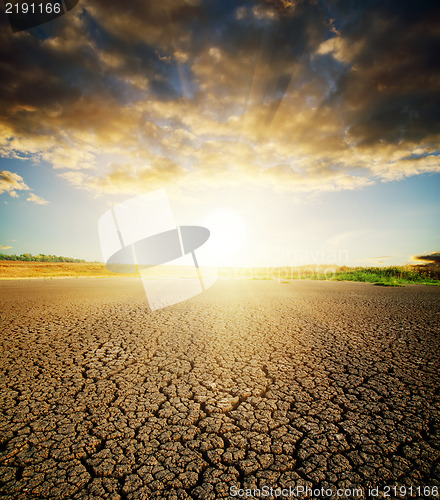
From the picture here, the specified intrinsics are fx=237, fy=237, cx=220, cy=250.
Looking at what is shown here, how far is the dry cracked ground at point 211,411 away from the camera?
1316 millimetres

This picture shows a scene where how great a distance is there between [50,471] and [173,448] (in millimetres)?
685

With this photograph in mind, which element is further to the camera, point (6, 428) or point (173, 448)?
point (6, 428)

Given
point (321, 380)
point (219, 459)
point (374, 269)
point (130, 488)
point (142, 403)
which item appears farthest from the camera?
point (374, 269)

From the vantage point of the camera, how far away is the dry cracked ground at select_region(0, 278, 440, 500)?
4.32 ft

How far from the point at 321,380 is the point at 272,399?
0.65 m

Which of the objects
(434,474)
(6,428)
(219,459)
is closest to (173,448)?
(219,459)

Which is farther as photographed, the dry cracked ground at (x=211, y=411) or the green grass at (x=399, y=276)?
the green grass at (x=399, y=276)

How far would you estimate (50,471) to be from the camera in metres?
1.34

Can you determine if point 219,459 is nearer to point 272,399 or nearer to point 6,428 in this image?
point 272,399

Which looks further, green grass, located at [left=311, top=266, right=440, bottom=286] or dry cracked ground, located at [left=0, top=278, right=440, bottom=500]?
green grass, located at [left=311, top=266, right=440, bottom=286]

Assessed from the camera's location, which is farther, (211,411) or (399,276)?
(399,276)

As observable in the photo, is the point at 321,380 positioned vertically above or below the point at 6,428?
below

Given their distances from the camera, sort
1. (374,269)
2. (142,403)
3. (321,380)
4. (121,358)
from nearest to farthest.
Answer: (142,403), (321,380), (121,358), (374,269)

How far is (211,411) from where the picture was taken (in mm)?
1915
